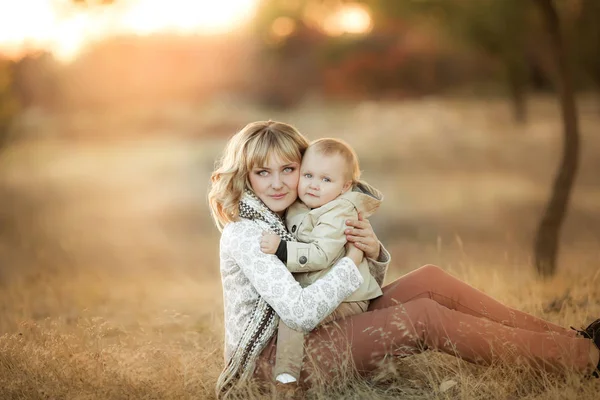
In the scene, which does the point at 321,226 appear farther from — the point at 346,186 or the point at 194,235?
the point at 194,235

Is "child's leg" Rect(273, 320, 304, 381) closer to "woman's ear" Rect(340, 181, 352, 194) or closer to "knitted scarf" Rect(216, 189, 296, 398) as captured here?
"knitted scarf" Rect(216, 189, 296, 398)

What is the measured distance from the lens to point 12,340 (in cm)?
411

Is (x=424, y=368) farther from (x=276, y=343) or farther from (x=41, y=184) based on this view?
(x=41, y=184)

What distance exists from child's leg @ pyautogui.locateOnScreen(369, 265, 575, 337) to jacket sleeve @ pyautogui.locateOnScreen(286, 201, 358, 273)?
0.47 m

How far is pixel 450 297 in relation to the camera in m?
3.80

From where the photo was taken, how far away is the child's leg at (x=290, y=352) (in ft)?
11.0

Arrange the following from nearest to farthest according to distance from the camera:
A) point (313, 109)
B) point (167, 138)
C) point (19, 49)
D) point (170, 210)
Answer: point (19, 49) < point (170, 210) < point (167, 138) < point (313, 109)

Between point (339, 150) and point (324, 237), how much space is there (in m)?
0.50

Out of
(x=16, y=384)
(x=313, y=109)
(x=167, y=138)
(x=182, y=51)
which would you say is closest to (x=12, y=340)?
(x=16, y=384)

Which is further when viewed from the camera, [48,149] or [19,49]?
[48,149]

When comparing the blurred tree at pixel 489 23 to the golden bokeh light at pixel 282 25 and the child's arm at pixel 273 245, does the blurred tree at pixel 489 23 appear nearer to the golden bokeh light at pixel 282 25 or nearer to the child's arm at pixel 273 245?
the golden bokeh light at pixel 282 25

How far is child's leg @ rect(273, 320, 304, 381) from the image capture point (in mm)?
3357

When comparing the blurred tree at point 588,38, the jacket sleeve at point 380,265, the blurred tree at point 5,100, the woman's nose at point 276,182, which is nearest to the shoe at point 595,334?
the jacket sleeve at point 380,265

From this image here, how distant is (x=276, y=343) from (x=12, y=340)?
1.67 metres
